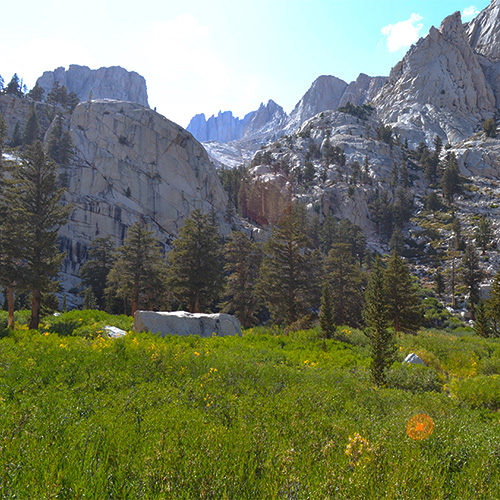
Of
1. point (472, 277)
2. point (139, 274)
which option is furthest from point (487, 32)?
point (139, 274)

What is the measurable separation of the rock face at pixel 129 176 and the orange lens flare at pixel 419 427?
58066mm

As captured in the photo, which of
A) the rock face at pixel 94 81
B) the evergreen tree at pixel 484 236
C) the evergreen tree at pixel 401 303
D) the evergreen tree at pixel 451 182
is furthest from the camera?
the rock face at pixel 94 81

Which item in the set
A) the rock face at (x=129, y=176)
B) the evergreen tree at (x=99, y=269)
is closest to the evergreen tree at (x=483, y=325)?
the evergreen tree at (x=99, y=269)

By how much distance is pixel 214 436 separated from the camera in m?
3.81

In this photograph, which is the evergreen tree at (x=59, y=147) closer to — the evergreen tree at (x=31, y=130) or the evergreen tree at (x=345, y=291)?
the evergreen tree at (x=31, y=130)

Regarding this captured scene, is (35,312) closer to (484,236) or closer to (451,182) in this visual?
(484,236)

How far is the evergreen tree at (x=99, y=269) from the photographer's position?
44062mm

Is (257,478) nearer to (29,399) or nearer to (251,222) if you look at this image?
(29,399)

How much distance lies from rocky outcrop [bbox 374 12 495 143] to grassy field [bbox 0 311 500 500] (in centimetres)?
14787

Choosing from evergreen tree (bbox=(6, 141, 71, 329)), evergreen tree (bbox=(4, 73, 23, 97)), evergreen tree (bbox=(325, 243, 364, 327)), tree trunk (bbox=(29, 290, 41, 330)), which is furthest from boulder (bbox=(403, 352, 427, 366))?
evergreen tree (bbox=(4, 73, 23, 97))

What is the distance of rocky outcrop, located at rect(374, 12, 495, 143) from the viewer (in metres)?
130

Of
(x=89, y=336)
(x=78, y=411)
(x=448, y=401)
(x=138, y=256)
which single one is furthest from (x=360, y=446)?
(x=138, y=256)

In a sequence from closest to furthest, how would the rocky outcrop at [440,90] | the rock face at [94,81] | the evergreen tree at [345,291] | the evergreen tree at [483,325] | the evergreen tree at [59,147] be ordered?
the evergreen tree at [483,325] < the evergreen tree at [345,291] < the evergreen tree at [59,147] < the rocky outcrop at [440,90] < the rock face at [94,81]

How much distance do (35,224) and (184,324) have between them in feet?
42.8
